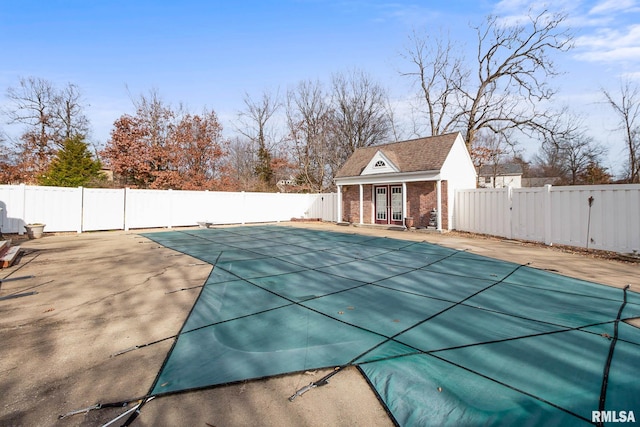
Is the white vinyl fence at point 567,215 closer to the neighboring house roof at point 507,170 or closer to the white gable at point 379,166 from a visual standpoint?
the white gable at point 379,166

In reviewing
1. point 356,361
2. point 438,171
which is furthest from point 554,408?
point 438,171

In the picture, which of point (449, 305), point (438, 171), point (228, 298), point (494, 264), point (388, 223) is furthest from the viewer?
point (388, 223)

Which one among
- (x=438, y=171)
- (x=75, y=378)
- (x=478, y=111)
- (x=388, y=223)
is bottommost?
(x=75, y=378)

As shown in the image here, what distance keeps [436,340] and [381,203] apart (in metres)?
13.3

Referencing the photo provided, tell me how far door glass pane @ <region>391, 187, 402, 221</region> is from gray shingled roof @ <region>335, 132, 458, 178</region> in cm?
123

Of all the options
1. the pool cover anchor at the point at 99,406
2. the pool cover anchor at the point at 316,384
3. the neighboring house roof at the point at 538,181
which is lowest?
the pool cover anchor at the point at 99,406

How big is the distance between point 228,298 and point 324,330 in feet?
5.49

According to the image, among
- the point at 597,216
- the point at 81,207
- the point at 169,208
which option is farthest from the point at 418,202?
the point at 81,207

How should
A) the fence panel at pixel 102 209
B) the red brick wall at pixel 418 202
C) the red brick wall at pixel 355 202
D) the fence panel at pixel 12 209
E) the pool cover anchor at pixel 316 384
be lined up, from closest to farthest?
the pool cover anchor at pixel 316 384
the fence panel at pixel 12 209
the fence panel at pixel 102 209
the red brick wall at pixel 418 202
the red brick wall at pixel 355 202

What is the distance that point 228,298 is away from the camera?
4031 mm

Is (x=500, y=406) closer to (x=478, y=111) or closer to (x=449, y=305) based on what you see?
(x=449, y=305)

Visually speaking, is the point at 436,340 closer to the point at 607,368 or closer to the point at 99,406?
the point at 607,368

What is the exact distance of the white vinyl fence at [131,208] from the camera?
10.5 metres

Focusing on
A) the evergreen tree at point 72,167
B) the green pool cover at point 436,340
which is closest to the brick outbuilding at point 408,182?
the green pool cover at point 436,340
